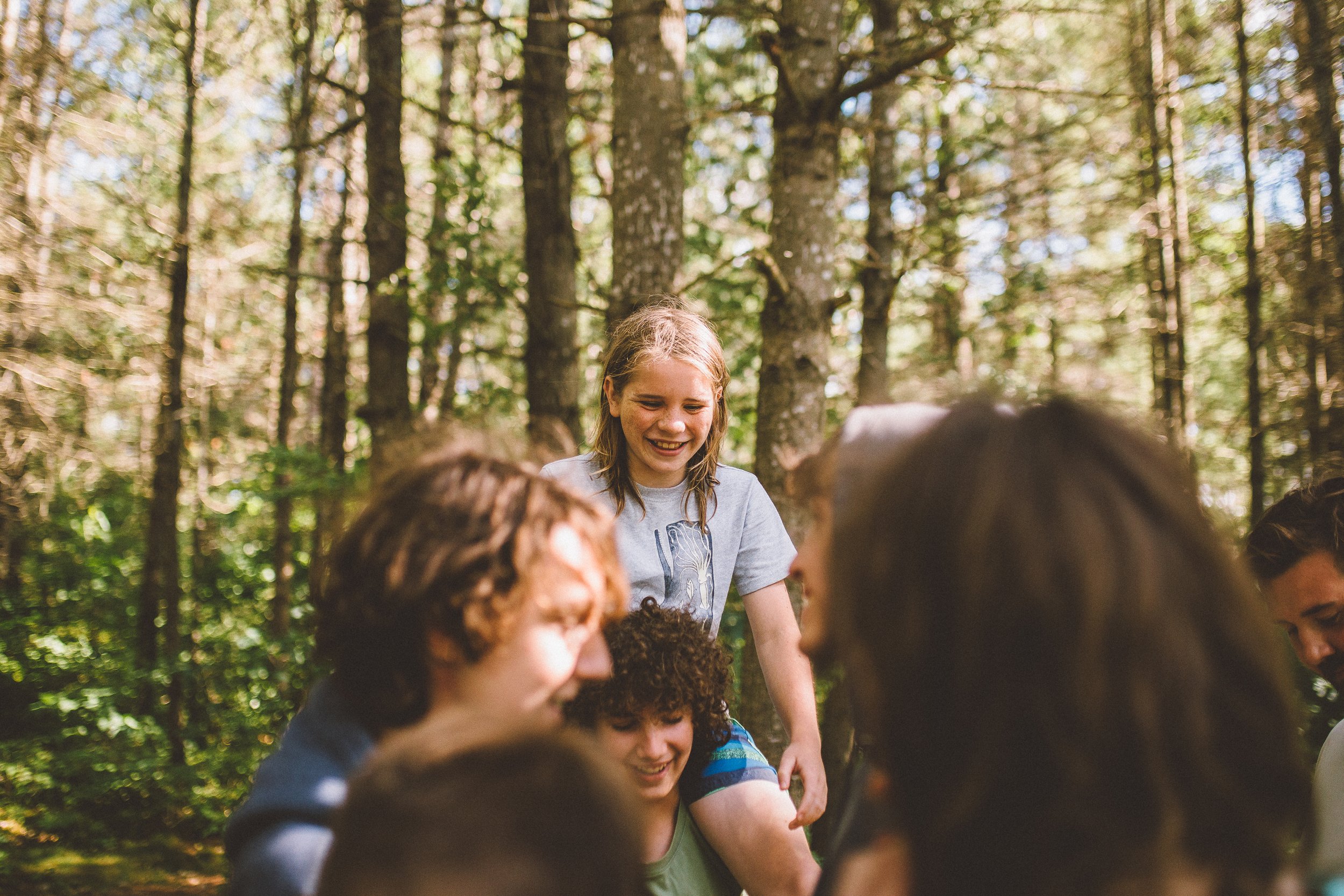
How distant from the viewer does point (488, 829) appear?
3.20ft

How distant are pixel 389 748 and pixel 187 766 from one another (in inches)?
324

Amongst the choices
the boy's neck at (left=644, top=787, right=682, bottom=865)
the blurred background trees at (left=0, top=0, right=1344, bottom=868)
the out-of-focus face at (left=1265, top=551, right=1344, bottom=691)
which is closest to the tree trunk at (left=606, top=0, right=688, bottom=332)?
the blurred background trees at (left=0, top=0, right=1344, bottom=868)

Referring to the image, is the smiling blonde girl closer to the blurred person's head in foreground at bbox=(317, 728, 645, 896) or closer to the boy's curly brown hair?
the boy's curly brown hair

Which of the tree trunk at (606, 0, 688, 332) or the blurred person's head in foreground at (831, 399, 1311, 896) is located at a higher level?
the tree trunk at (606, 0, 688, 332)

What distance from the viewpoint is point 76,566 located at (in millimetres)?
11477

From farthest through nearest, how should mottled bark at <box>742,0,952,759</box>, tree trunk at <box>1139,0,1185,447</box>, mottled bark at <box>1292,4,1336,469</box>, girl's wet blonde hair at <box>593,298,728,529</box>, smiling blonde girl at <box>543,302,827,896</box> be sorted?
tree trunk at <box>1139,0,1185,447</box>, mottled bark at <box>1292,4,1336,469</box>, mottled bark at <box>742,0,952,759</box>, girl's wet blonde hair at <box>593,298,728,529</box>, smiling blonde girl at <box>543,302,827,896</box>

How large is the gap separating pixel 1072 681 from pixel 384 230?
683 centimetres

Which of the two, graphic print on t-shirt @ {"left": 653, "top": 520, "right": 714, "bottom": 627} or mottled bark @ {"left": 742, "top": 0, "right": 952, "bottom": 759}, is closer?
graphic print on t-shirt @ {"left": 653, "top": 520, "right": 714, "bottom": 627}

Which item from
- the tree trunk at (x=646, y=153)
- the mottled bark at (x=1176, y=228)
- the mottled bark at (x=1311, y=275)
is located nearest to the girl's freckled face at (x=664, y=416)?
the tree trunk at (x=646, y=153)

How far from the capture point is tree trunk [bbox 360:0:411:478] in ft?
21.7

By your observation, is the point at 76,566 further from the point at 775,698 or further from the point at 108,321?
the point at 775,698

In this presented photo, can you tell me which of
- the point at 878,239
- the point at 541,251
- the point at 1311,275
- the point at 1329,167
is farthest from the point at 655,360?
the point at 1311,275

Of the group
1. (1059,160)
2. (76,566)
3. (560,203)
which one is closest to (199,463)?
(76,566)

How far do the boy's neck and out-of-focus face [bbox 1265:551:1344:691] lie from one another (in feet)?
5.97
